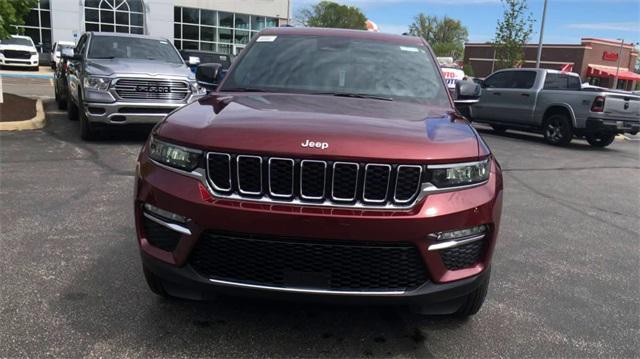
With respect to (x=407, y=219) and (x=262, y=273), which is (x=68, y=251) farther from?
(x=407, y=219)

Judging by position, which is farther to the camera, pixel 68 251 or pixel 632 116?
pixel 632 116

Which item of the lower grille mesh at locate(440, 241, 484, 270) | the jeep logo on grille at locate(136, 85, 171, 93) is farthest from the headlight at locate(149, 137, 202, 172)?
the jeep logo on grille at locate(136, 85, 171, 93)

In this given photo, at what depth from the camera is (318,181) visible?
2666mm

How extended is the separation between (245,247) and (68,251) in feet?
7.46

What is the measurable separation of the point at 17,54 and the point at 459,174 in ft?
106

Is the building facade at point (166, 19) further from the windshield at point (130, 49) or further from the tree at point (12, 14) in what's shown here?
the windshield at point (130, 49)

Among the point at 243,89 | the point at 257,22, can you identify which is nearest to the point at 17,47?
the point at 257,22

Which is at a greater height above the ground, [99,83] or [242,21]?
[242,21]

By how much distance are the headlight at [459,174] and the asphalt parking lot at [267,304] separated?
772mm

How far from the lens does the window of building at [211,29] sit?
39.4 metres

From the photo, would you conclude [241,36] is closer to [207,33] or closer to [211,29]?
[211,29]

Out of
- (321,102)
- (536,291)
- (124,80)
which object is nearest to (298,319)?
(321,102)

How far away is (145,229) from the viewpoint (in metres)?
2.93

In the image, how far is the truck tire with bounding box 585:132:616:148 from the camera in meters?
13.5
